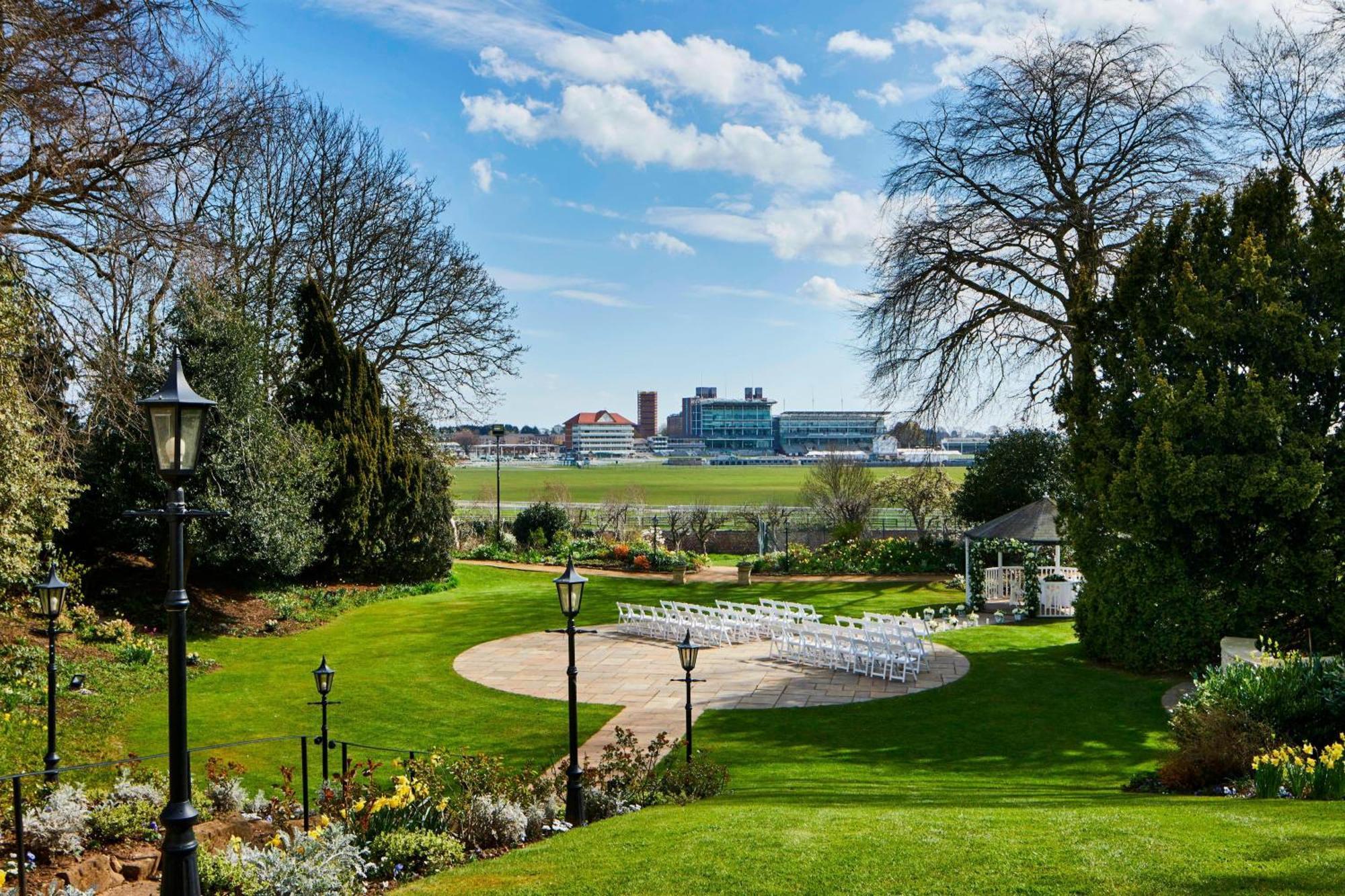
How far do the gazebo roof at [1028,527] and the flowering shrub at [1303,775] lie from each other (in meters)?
12.3

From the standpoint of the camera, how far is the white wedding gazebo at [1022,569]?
20391 millimetres

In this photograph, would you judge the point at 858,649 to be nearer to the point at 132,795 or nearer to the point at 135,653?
the point at 132,795

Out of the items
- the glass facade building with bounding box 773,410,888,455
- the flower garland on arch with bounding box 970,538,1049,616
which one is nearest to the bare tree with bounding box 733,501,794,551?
the flower garland on arch with bounding box 970,538,1049,616

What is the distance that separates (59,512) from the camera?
14719 millimetres

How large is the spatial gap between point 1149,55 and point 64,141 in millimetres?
→ 21314

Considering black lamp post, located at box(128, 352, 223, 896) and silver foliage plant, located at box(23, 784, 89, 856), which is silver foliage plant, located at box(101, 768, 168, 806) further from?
black lamp post, located at box(128, 352, 223, 896)

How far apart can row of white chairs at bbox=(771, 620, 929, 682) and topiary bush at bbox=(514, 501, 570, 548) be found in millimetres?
17471

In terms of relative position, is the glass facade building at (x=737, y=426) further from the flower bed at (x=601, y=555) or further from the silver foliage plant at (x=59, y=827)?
the silver foliage plant at (x=59, y=827)

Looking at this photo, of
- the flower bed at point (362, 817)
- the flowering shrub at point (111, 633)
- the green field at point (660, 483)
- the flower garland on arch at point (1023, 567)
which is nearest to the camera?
the flower bed at point (362, 817)

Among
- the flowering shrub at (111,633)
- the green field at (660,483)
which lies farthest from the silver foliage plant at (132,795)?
the green field at (660,483)

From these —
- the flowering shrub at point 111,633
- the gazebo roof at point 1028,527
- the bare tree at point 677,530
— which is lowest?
the flowering shrub at point 111,633

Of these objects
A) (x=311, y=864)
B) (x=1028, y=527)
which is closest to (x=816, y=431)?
(x=1028, y=527)

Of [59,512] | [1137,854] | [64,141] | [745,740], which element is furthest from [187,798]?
[59,512]

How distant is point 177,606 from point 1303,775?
8.31 meters
